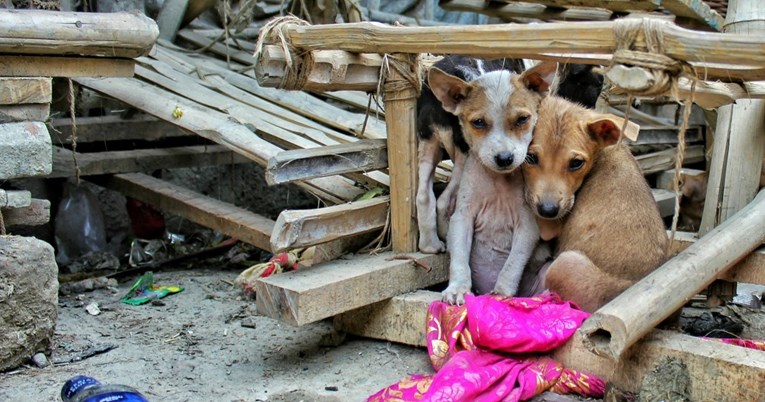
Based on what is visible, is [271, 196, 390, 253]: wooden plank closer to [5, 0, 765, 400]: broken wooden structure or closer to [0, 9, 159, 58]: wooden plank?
[5, 0, 765, 400]: broken wooden structure

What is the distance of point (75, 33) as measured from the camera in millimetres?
4809

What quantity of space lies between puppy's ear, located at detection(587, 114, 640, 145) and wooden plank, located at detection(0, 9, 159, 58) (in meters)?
2.43

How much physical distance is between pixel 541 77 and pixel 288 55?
1326 millimetres

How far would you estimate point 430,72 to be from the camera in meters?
4.79

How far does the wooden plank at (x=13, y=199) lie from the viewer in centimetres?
471

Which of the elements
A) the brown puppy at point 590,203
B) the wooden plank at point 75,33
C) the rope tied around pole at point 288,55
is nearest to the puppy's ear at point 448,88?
the brown puppy at point 590,203

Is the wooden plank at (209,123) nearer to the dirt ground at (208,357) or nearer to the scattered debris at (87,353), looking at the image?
the dirt ground at (208,357)

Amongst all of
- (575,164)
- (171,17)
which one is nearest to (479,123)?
(575,164)

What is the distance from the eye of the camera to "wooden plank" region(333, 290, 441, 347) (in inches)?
194

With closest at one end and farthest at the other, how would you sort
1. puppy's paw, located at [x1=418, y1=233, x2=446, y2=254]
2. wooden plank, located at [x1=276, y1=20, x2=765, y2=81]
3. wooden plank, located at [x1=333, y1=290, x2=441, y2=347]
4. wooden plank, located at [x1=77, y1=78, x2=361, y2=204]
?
wooden plank, located at [x1=276, y1=20, x2=765, y2=81], wooden plank, located at [x1=333, y1=290, x2=441, y2=347], puppy's paw, located at [x1=418, y1=233, x2=446, y2=254], wooden plank, located at [x1=77, y1=78, x2=361, y2=204]

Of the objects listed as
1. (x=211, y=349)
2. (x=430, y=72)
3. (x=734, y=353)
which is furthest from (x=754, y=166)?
(x=211, y=349)

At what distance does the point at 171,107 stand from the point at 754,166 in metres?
3.61

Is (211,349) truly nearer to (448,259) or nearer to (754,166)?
(448,259)

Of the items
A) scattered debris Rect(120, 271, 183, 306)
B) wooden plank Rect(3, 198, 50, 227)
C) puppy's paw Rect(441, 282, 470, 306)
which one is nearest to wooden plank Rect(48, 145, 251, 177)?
scattered debris Rect(120, 271, 183, 306)
